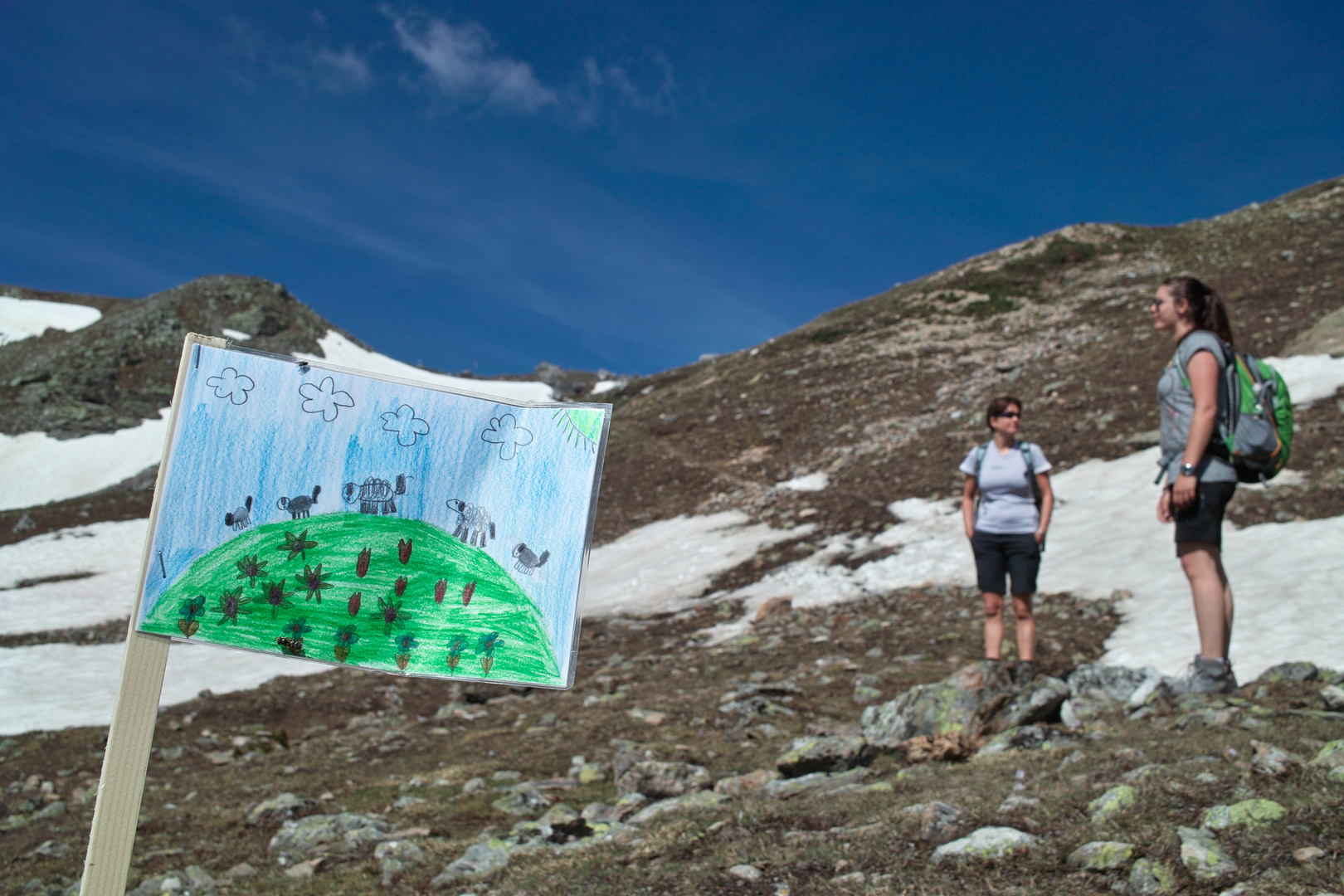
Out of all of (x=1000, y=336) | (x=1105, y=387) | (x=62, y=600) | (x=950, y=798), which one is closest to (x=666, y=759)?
(x=950, y=798)

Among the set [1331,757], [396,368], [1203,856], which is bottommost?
[1203,856]

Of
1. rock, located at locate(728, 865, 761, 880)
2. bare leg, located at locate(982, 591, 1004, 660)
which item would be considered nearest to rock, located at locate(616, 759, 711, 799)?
rock, located at locate(728, 865, 761, 880)

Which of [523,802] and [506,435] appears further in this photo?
[523,802]

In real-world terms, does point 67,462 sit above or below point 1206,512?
above

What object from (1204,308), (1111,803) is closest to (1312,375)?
(1204,308)

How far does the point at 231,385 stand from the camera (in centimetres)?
311

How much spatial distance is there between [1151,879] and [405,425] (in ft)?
10.5

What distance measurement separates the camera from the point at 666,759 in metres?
6.50

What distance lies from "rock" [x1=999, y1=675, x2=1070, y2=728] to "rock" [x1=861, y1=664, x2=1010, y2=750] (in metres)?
0.09

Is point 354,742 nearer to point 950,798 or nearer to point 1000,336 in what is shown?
point 950,798

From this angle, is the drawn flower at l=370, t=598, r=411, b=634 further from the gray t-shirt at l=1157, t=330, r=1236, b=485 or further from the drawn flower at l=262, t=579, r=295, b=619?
the gray t-shirt at l=1157, t=330, r=1236, b=485

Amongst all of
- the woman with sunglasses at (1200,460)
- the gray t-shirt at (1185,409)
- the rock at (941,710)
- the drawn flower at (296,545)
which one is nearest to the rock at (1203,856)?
the rock at (941,710)

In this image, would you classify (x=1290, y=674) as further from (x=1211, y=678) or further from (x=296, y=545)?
(x=296, y=545)

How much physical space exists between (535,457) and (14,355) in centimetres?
7067
